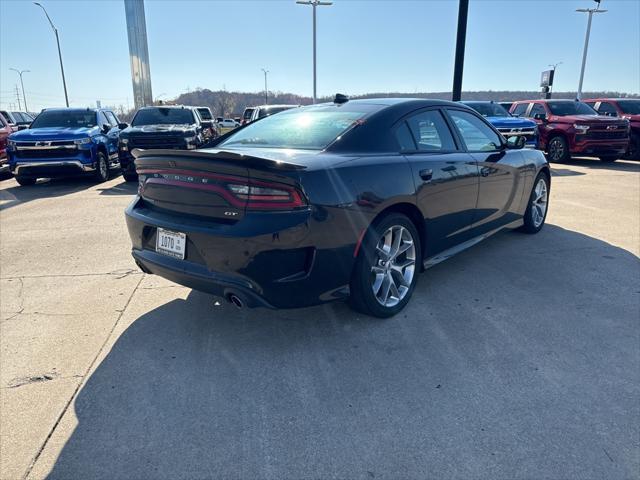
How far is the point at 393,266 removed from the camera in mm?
3498

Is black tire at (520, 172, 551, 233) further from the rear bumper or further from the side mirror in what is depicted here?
the rear bumper

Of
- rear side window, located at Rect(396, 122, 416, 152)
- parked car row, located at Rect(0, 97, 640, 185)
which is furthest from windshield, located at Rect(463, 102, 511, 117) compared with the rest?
rear side window, located at Rect(396, 122, 416, 152)

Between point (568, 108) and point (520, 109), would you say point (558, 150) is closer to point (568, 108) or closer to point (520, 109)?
point (568, 108)

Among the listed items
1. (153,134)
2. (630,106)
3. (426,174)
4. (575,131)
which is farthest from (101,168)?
(630,106)

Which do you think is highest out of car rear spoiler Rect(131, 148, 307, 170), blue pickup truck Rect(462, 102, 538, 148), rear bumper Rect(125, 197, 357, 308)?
car rear spoiler Rect(131, 148, 307, 170)

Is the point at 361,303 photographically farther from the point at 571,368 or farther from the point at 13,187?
the point at 13,187

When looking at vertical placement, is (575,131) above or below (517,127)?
below

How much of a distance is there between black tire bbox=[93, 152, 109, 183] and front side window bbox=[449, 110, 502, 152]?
909cm

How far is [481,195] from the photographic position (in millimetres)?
4336

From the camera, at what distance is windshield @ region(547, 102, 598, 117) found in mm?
14079

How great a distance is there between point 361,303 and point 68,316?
2.29 meters

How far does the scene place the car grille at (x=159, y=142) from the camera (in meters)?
10.7

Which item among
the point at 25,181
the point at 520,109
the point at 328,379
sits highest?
the point at 520,109

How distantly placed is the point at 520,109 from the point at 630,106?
3.49 m
